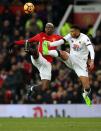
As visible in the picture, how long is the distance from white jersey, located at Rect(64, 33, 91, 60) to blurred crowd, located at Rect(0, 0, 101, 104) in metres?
3.76

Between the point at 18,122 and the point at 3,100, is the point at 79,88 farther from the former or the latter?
the point at 18,122

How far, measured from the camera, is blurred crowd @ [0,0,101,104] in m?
25.8

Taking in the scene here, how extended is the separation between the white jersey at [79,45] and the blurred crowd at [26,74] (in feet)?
12.3

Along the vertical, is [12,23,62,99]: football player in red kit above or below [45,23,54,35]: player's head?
below

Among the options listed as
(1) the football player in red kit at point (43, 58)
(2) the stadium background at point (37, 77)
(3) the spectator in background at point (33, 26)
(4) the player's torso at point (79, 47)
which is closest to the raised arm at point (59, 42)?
(4) the player's torso at point (79, 47)

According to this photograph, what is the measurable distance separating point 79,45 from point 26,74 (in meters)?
→ 6.09

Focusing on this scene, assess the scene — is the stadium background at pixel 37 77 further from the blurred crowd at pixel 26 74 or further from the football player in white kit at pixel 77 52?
the football player in white kit at pixel 77 52

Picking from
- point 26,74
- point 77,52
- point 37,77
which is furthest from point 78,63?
point 37,77

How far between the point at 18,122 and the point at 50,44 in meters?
2.43

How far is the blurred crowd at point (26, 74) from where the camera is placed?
2580 cm

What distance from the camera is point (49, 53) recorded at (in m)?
21.6

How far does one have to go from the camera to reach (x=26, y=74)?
27.3 m

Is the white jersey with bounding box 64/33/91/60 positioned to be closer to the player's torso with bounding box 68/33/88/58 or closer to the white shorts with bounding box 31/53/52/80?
the player's torso with bounding box 68/33/88/58

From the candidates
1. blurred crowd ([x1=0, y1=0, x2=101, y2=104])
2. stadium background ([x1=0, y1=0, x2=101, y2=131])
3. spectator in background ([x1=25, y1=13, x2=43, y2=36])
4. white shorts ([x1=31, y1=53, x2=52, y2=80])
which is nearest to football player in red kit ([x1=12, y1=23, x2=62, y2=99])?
white shorts ([x1=31, y1=53, x2=52, y2=80])
